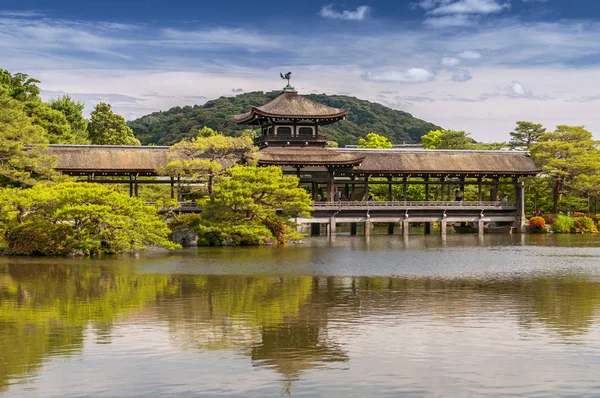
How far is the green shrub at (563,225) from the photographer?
52500 millimetres

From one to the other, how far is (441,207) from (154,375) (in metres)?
40.2

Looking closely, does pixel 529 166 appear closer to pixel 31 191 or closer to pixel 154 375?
pixel 31 191

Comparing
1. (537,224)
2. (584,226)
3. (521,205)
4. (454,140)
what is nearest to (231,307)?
(537,224)

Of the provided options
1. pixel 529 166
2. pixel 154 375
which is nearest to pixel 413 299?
pixel 154 375

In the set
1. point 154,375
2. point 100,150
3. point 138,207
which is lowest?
point 154,375

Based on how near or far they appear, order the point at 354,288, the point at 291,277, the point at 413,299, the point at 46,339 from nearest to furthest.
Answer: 1. the point at 46,339
2. the point at 413,299
3. the point at 354,288
4. the point at 291,277

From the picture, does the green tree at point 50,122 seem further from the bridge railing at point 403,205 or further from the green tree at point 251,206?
the bridge railing at point 403,205

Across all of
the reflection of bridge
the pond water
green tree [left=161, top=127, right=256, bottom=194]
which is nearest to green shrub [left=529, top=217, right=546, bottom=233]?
the reflection of bridge

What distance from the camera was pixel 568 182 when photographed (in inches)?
2152

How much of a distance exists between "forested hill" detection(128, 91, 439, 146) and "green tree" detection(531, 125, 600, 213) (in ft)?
195

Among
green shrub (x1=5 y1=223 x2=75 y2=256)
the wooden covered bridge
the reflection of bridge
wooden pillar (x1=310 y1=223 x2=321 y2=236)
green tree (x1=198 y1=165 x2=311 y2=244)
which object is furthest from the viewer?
wooden pillar (x1=310 y1=223 x2=321 y2=236)

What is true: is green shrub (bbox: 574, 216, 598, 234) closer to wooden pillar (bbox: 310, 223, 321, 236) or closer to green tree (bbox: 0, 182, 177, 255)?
wooden pillar (bbox: 310, 223, 321, 236)

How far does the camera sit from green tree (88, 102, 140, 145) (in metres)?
69.5

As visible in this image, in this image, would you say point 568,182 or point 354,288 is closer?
point 354,288
